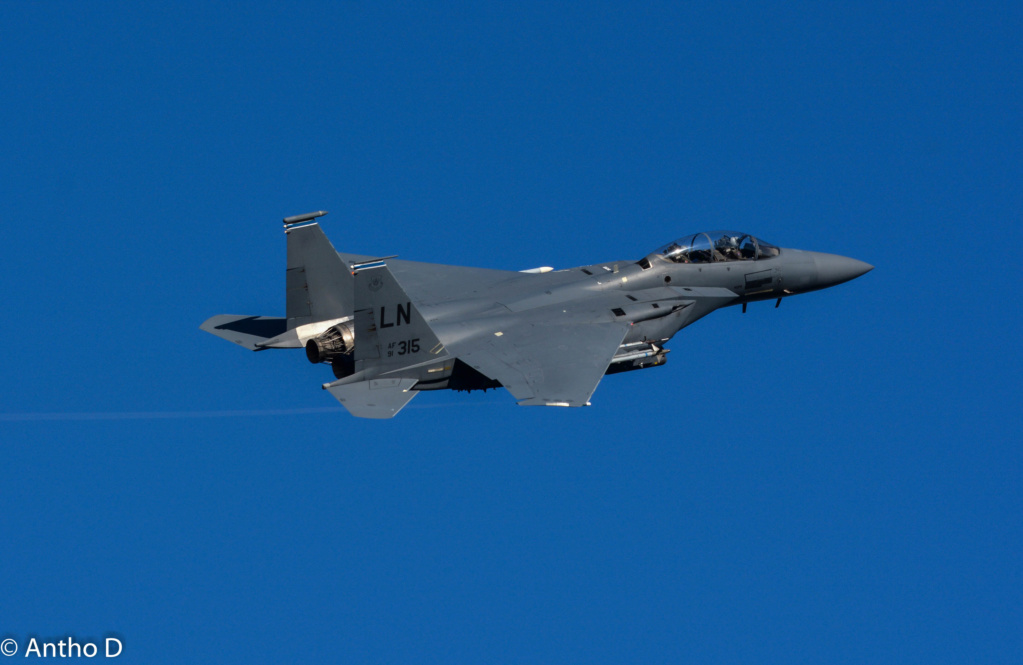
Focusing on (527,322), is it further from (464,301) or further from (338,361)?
(338,361)

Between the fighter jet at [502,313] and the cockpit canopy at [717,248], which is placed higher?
the cockpit canopy at [717,248]

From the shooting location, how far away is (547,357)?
26266 mm

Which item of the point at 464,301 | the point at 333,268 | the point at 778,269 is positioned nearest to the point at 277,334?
the point at 333,268

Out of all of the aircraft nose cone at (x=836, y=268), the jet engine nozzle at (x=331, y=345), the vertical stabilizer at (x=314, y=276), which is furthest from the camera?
the aircraft nose cone at (x=836, y=268)

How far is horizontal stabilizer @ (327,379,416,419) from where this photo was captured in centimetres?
2472

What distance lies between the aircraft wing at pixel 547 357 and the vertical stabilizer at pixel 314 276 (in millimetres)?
3017

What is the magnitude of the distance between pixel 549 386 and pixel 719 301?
6.39m

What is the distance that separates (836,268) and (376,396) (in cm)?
1209

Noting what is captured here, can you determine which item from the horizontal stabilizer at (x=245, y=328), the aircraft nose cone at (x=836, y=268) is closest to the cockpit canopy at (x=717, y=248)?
the aircraft nose cone at (x=836, y=268)

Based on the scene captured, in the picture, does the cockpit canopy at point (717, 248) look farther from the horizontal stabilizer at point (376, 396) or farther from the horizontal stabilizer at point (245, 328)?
the horizontal stabilizer at point (245, 328)

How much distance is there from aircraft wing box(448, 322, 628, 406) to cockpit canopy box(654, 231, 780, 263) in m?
3.35

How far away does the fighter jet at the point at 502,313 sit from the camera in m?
25.4

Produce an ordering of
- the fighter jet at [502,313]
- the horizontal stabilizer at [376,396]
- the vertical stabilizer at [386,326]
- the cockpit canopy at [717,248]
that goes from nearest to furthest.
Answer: the horizontal stabilizer at [376,396] < the vertical stabilizer at [386,326] < the fighter jet at [502,313] < the cockpit canopy at [717,248]

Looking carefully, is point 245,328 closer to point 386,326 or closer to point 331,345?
point 331,345
